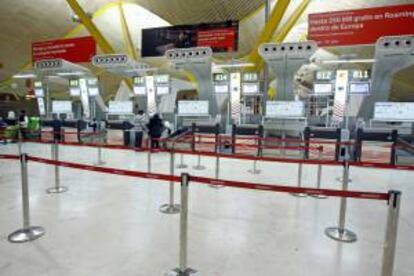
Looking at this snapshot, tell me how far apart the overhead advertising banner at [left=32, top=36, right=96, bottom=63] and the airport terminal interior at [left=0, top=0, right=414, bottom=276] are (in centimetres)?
5

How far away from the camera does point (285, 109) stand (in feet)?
26.0

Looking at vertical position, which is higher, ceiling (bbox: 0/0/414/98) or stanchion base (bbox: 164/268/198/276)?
ceiling (bbox: 0/0/414/98)

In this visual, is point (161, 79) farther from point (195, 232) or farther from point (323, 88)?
point (195, 232)

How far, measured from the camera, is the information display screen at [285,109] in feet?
25.7

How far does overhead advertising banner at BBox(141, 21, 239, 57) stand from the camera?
8688 mm

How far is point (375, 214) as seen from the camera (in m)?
3.38

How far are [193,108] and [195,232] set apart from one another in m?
6.27

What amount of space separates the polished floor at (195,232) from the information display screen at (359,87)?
4.58 meters

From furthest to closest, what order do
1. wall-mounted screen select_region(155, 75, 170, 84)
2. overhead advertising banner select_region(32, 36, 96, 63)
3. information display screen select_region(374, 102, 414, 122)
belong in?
wall-mounted screen select_region(155, 75, 170, 84), overhead advertising banner select_region(32, 36, 96, 63), information display screen select_region(374, 102, 414, 122)

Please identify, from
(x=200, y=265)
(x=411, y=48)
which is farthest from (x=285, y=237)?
(x=411, y=48)

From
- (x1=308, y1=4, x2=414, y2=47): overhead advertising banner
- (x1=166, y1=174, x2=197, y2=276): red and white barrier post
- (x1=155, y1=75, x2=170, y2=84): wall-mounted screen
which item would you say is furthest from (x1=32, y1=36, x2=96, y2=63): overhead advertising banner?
(x1=166, y1=174, x2=197, y2=276): red and white barrier post

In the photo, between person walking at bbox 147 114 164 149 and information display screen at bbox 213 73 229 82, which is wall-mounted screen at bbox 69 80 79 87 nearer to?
person walking at bbox 147 114 164 149

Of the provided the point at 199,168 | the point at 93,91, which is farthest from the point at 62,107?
the point at 199,168

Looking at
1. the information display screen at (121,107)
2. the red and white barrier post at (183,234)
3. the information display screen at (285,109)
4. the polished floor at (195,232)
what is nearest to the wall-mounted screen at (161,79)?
the information display screen at (121,107)
